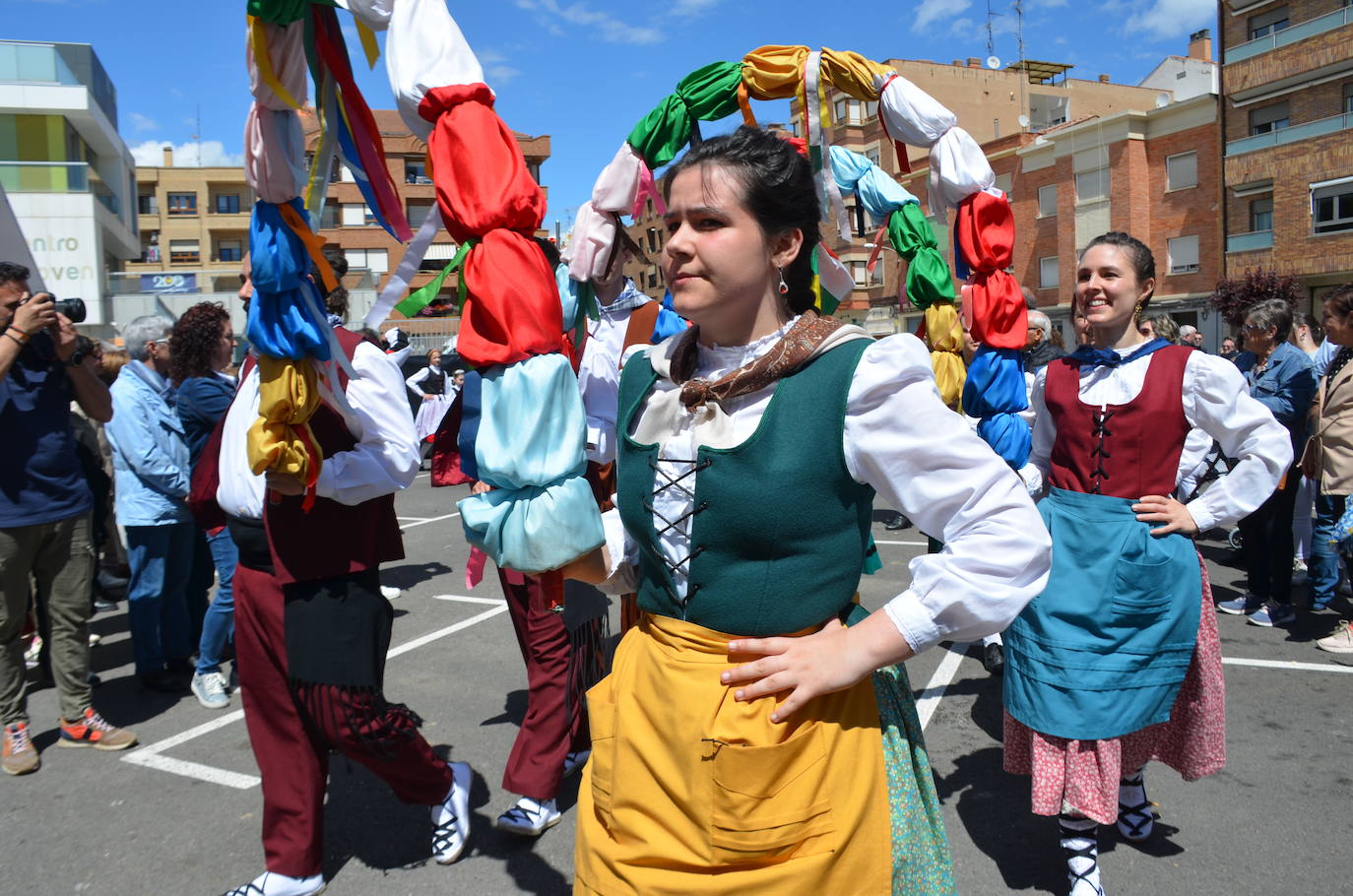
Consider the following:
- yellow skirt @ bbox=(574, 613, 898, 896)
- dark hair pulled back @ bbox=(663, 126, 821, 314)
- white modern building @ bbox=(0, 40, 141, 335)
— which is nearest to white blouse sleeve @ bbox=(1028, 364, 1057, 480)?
dark hair pulled back @ bbox=(663, 126, 821, 314)

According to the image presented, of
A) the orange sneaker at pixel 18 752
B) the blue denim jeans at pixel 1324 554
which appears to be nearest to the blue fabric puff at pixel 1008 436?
the blue denim jeans at pixel 1324 554

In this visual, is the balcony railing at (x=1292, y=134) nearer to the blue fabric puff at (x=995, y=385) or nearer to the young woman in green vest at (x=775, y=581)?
the blue fabric puff at (x=995, y=385)

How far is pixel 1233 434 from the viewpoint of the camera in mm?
3115

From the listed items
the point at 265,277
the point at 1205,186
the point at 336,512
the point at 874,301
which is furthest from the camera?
the point at 874,301

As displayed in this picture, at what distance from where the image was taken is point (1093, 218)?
3334 cm

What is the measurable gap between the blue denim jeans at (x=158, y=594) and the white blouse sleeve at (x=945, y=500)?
471cm

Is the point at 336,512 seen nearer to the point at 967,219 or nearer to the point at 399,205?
the point at 399,205

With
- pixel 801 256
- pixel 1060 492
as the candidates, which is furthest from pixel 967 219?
pixel 801 256

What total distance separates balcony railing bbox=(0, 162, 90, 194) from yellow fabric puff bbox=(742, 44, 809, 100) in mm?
31337

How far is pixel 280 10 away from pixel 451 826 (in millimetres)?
2588

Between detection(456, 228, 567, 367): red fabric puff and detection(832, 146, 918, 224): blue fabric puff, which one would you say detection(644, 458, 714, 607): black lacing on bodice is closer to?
detection(456, 228, 567, 367): red fabric puff

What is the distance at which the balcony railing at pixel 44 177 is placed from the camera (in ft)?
91.4

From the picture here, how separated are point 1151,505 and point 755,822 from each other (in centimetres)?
205

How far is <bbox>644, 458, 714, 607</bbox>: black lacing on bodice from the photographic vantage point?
169 cm
